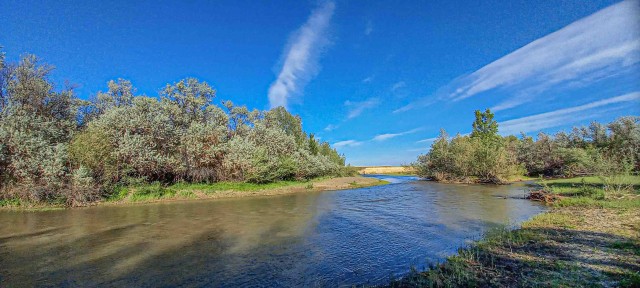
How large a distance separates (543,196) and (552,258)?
68.8 ft

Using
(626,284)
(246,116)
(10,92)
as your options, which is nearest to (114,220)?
(10,92)

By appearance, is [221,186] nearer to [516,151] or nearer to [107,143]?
[107,143]

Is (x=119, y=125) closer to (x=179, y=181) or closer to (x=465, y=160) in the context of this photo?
(x=179, y=181)

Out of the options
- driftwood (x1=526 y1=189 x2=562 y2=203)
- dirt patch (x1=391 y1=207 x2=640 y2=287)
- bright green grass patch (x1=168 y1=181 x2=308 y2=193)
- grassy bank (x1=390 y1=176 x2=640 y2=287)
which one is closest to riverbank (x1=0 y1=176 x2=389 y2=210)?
bright green grass patch (x1=168 y1=181 x2=308 y2=193)

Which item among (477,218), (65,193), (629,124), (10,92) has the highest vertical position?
(10,92)

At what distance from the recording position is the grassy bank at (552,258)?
7.17 meters

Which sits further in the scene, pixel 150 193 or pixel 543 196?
pixel 150 193

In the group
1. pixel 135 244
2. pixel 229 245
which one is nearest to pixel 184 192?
pixel 135 244

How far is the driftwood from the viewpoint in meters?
24.4

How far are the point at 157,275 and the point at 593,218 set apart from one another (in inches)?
819

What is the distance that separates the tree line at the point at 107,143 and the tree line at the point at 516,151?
3285 cm

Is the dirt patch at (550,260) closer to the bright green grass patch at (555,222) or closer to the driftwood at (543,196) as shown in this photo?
the bright green grass patch at (555,222)

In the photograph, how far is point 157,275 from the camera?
9539 millimetres

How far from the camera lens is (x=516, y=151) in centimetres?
7012
